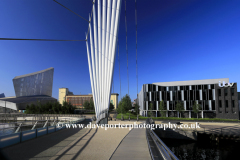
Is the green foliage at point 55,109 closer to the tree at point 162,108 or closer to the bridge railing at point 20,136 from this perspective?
the tree at point 162,108

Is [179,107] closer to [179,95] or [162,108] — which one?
[162,108]

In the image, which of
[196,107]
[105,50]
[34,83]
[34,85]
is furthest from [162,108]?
[34,83]

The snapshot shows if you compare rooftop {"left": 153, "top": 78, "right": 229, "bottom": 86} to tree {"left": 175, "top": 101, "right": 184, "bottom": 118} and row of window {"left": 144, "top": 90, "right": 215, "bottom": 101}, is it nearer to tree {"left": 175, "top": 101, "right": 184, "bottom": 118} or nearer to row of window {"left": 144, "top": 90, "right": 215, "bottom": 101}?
row of window {"left": 144, "top": 90, "right": 215, "bottom": 101}

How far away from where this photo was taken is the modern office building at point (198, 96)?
130 feet

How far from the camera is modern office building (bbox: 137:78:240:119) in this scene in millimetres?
39656

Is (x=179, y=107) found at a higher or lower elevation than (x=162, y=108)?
higher

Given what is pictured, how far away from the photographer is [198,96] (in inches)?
1710

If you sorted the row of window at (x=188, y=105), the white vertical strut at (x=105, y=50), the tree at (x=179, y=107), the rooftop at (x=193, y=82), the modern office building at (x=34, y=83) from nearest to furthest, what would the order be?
the white vertical strut at (x=105, y=50) < the tree at (x=179, y=107) < the row of window at (x=188, y=105) < the rooftop at (x=193, y=82) < the modern office building at (x=34, y=83)

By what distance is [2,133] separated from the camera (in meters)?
7.71

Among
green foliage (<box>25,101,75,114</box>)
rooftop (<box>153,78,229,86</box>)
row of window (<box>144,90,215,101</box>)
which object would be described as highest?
rooftop (<box>153,78,229,86</box>)

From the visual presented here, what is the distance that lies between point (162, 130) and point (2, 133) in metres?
22.0

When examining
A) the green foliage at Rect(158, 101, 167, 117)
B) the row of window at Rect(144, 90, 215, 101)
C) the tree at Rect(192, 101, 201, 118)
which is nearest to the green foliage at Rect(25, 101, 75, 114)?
the row of window at Rect(144, 90, 215, 101)

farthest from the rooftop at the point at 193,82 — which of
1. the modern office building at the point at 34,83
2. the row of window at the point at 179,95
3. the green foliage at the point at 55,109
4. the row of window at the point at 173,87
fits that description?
the modern office building at the point at 34,83

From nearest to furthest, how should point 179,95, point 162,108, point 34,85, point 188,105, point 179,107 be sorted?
point 179,107 < point 162,108 < point 188,105 < point 179,95 < point 34,85
